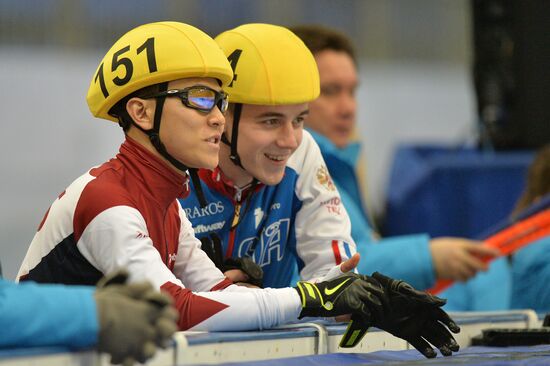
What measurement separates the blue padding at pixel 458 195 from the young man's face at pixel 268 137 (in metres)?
4.10

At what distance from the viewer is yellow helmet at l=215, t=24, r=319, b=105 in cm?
336

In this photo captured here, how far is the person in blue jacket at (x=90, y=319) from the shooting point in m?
2.11

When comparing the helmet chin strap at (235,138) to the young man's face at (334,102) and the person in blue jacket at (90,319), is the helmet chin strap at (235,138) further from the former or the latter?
the young man's face at (334,102)

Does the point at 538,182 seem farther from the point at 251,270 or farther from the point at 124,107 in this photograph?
the point at 124,107

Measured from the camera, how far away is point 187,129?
2.94 m

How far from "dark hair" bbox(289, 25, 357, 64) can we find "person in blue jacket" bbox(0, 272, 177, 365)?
2.93 metres

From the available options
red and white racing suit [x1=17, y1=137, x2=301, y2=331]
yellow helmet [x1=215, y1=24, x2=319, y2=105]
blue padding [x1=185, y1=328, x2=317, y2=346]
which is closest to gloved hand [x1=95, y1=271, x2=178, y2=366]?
blue padding [x1=185, y1=328, x2=317, y2=346]

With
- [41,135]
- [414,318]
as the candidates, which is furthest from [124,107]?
[41,135]

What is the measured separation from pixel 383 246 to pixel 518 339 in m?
1.82

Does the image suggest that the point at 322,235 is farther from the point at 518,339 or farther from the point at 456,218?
the point at 456,218

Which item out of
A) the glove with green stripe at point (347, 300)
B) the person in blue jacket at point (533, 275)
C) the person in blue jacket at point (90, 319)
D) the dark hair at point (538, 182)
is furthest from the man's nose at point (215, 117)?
the dark hair at point (538, 182)

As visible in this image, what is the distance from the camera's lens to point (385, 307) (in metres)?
2.75

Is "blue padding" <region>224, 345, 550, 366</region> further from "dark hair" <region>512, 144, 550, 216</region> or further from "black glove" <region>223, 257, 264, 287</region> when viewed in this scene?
"dark hair" <region>512, 144, 550, 216</region>

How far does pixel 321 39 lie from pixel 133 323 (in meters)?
3.14
